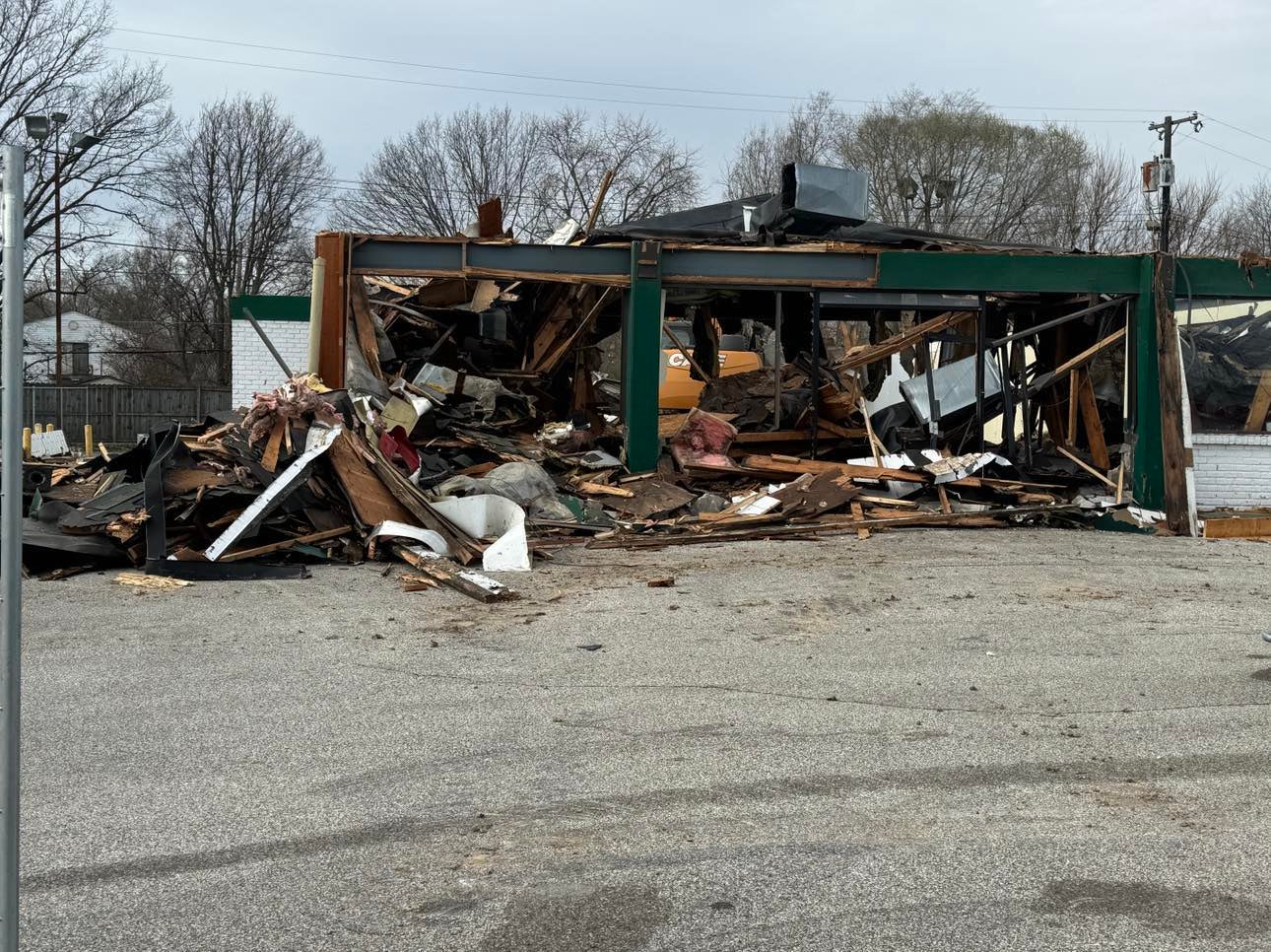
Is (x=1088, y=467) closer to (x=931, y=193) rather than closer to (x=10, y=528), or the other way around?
(x=10, y=528)

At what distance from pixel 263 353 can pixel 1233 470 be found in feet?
54.1

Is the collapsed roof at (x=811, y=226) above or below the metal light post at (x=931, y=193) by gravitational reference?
below

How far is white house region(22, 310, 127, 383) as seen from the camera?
48.1 meters

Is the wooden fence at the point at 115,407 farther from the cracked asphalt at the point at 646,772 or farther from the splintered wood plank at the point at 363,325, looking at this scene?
the cracked asphalt at the point at 646,772

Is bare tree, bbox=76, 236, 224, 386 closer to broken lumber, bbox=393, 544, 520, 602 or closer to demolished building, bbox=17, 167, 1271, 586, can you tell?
demolished building, bbox=17, 167, 1271, 586

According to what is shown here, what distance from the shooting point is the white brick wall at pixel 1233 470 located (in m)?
14.8

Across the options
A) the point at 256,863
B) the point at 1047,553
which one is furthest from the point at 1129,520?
the point at 256,863

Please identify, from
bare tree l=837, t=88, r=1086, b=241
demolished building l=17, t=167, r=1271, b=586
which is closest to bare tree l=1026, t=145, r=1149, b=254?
bare tree l=837, t=88, r=1086, b=241

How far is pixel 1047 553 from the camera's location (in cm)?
1188

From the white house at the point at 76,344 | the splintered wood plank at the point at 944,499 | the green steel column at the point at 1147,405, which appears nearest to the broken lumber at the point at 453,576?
the splintered wood plank at the point at 944,499

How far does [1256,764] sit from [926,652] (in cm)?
Result: 252

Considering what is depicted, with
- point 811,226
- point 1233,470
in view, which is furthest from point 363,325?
point 1233,470

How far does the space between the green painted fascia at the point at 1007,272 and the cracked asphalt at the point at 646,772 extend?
257 inches

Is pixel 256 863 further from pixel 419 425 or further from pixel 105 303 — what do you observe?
pixel 105 303
